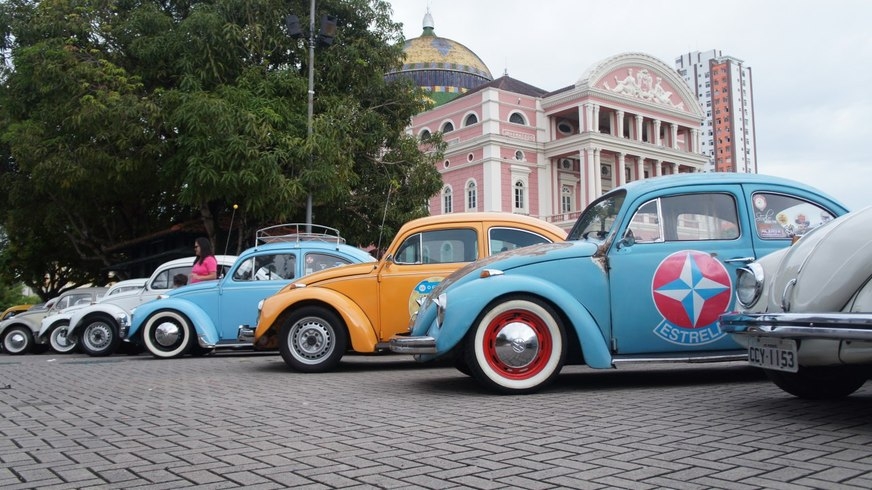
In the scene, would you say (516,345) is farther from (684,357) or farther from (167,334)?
(167,334)

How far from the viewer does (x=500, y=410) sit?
16.7 feet

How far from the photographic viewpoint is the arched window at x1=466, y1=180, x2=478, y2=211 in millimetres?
50859

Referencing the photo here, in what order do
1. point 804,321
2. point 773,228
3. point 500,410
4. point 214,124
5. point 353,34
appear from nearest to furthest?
point 804,321
point 500,410
point 773,228
point 214,124
point 353,34

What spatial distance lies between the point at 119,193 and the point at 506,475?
21.8 m

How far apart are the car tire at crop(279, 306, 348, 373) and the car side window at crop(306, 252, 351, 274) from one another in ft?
8.55

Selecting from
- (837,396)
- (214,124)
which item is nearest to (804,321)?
(837,396)

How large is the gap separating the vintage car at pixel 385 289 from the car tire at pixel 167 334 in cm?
359

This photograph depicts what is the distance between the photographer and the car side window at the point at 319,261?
11102mm

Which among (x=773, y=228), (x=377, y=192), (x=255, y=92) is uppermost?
(x=255, y=92)

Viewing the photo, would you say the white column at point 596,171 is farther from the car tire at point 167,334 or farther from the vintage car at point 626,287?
the vintage car at point 626,287

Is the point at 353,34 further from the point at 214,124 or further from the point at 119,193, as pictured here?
the point at 119,193

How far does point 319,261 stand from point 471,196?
4076 cm

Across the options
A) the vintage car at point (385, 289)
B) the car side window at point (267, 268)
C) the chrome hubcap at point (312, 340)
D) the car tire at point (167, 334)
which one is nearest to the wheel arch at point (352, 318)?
the vintage car at point (385, 289)

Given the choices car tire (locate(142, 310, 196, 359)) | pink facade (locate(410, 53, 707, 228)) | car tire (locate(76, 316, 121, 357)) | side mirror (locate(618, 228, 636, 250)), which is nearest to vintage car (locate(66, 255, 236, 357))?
car tire (locate(76, 316, 121, 357))
